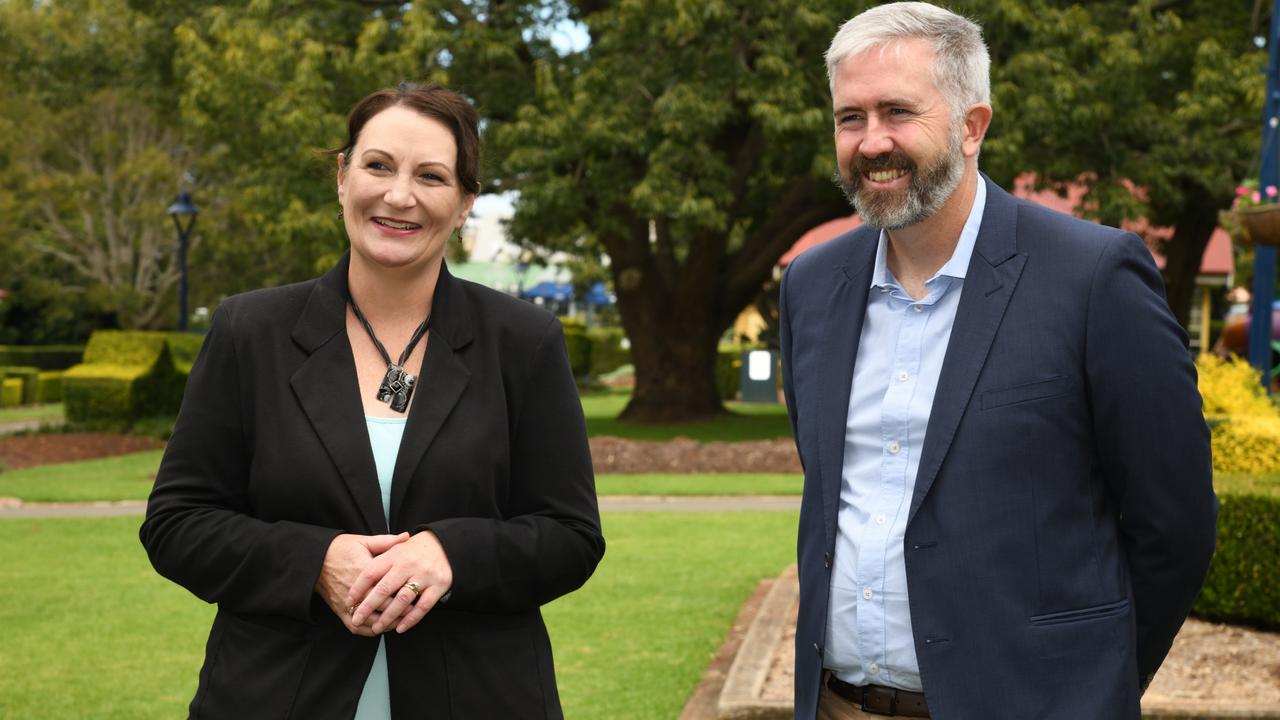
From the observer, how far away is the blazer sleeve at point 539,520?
2744mm

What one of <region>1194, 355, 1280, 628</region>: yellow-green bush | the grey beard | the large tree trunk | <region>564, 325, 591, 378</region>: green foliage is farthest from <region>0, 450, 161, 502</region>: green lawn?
the large tree trunk

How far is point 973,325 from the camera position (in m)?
2.80

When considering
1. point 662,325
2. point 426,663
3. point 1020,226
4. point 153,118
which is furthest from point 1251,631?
point 153,118

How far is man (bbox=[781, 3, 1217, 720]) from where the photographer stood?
270 cm

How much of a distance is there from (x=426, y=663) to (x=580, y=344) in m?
35.6

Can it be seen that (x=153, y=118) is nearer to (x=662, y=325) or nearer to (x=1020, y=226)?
(x=662, y=325)

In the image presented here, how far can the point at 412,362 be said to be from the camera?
2.95m

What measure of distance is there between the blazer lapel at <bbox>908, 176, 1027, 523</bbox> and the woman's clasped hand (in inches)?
38.2

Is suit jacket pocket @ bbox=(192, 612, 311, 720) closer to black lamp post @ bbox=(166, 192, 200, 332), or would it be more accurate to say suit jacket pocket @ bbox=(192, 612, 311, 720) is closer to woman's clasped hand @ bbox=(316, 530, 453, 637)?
woman's clasped hand @ bbox=(316, 530, 453, 637)

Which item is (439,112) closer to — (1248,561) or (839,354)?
(839,354)

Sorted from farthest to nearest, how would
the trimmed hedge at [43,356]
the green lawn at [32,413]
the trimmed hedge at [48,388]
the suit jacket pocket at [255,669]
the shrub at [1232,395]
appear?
the trimmed hedge at [43,356]
the trimmed hedge at [48,388]
the green lawn at [32,413]
the shrub at [1232,395]
the suit jacket pocket at [255,669]

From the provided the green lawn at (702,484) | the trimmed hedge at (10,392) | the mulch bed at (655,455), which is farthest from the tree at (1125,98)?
the trimmed hedge at (10,392)

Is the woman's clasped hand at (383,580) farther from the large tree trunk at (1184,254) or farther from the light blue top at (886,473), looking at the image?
the large tree trunk at (1184,254)

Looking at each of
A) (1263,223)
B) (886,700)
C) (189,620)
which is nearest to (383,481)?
(886,700)
